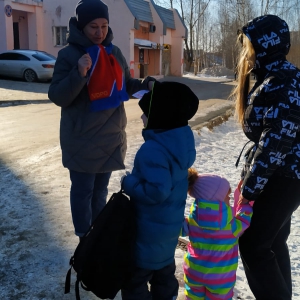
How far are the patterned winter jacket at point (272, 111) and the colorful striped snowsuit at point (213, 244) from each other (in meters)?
0.18

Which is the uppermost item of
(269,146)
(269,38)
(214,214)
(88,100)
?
(269,38)

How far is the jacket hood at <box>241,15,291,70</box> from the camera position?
2152 millimetres

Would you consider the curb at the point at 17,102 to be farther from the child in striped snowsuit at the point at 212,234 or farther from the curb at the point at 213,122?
the child in striped snowsuit at the point at 212,234

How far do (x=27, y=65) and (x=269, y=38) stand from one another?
18670 mm

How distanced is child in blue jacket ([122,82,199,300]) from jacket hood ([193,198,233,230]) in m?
0.13

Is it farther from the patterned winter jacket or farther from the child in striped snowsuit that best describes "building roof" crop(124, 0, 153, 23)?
the child in striped snowsuit

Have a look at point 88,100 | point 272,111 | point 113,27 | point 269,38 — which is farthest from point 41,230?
point 113,27

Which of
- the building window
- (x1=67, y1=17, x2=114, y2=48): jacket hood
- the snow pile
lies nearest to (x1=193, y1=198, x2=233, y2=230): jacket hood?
(x1=67, y1=17, x2=114, y2=48): jacket hood

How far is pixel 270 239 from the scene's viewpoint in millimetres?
2316

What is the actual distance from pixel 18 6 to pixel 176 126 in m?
25.4

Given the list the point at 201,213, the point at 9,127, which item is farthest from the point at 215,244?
the point at 9,127

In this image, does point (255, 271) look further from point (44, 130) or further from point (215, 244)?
point (44, 130)

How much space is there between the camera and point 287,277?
2541mm

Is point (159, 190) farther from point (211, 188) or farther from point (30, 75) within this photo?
point (30, 75)
